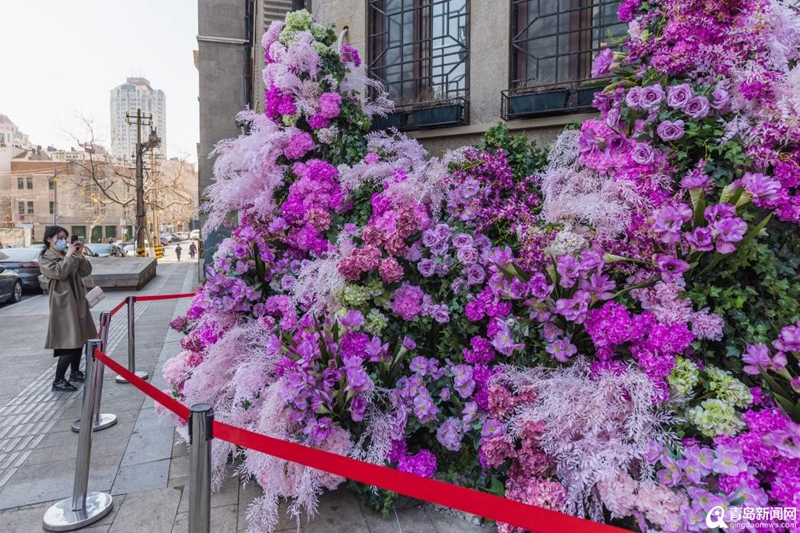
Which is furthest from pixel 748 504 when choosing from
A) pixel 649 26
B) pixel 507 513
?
pixel 649 26

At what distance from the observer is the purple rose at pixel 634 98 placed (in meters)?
3.01

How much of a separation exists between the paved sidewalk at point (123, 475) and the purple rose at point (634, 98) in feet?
9.66

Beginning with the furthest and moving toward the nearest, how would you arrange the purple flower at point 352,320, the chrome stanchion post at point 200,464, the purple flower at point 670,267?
the purple flower at point 352,320
the purple flower at point 670,267
the chrome stanchion post at point 200,464

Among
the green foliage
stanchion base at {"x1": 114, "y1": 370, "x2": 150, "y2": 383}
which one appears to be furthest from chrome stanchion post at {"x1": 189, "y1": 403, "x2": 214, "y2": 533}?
stanchion base at {"x1": 114, "y1": 370, "x2": 150, "y2": 383}

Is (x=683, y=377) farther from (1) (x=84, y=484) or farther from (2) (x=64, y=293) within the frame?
(2) (x=64, y=293)

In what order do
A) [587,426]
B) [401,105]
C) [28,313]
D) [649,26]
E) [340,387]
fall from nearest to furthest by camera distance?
[587,426]
[340,387]
[649,26]
[401,105]
[28,313]

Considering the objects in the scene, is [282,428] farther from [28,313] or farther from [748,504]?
[28,313]

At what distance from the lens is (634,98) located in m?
3.04

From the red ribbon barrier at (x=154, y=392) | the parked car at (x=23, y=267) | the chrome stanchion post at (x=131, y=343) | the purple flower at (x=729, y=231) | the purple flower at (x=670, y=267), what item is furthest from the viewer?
the parked car at (x=23, y=267)

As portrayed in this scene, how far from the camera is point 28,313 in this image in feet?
36.4

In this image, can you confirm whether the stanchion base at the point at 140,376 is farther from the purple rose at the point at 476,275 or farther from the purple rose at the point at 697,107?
the purple rose at the point at 697,107

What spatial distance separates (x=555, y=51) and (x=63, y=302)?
6043 mm

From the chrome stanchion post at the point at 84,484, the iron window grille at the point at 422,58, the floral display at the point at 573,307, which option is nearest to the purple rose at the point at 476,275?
the floral display at the point at 573,307

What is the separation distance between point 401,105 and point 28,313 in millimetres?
11008
